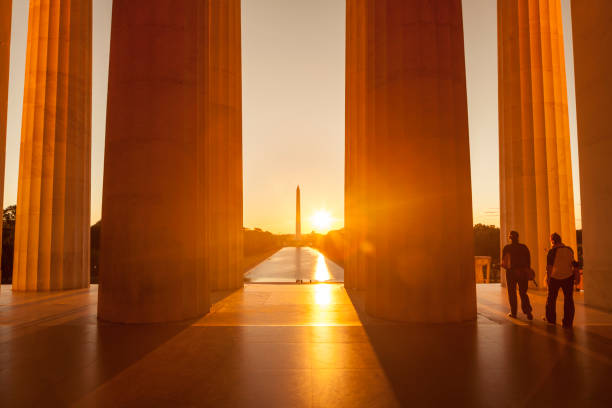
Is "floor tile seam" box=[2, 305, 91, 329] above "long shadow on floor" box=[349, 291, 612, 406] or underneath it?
underneath

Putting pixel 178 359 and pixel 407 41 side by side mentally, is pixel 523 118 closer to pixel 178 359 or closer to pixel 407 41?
pixel 407 41

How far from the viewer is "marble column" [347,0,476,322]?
36.7 ft

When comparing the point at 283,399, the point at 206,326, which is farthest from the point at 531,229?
the point at 283,399

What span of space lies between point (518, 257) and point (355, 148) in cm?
1059

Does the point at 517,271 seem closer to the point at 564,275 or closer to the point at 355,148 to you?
the point at 564,275

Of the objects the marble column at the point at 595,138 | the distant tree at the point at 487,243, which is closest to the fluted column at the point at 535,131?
the marble column at the point at 595,138

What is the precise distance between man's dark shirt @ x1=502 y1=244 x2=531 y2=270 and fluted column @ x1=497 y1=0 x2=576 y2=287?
8759mm

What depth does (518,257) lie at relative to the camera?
37.2 ft

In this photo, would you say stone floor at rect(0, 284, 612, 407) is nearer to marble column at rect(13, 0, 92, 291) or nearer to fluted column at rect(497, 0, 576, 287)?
fluted column at rect(497, 0, 576, 287)

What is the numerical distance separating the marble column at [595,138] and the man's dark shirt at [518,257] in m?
4.31

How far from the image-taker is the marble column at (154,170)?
1146cm

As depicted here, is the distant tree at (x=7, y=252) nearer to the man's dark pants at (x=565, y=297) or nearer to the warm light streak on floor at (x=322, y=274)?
the warm light streak on floor at (x=322, y=274)

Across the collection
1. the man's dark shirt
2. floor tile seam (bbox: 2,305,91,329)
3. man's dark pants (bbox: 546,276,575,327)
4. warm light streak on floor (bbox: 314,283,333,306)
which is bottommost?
warm light streak on floor (bbox: 314,283,333,306)

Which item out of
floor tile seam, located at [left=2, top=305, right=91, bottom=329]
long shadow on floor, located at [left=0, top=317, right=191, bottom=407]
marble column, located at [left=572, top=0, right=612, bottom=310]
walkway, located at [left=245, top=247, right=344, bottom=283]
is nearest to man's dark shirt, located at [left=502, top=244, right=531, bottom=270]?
marble column, located at [left=572, top=0, right=612, bottom=310]
